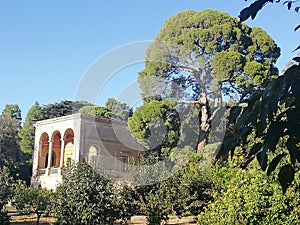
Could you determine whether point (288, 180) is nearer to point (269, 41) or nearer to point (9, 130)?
point (269, 41)

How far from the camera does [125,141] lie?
977 inches

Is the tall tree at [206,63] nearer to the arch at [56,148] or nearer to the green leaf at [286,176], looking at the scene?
the arch at [56,148]

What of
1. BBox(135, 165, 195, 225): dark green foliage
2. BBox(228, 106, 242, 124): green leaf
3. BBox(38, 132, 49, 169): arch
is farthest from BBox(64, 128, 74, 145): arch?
BBox(228, 106, 242, 124): green leaf

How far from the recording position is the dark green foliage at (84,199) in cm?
1266

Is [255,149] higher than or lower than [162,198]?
lower

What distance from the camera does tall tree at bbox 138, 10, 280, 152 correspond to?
21.1m

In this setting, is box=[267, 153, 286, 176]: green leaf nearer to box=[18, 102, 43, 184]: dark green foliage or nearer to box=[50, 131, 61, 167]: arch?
box=[50, 131, 61, 167]: arch

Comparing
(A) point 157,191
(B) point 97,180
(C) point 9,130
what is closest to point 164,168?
(A) point 157,191

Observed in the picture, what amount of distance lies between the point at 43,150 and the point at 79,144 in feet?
18.7

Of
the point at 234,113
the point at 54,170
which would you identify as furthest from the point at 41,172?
the point at 234,113

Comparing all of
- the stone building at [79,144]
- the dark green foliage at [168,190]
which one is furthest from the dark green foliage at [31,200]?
the dark green foliage at [168,190]

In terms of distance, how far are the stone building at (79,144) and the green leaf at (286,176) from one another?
2024cm

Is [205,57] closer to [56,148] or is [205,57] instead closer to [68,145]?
[68,145]

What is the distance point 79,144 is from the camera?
24391mm
